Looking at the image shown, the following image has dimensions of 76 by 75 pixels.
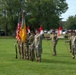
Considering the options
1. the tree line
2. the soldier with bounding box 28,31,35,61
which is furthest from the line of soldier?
the tree line

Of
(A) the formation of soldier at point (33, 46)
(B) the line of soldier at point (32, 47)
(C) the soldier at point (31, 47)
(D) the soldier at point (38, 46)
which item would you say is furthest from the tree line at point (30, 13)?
(D) the soldier at point (38, 46)

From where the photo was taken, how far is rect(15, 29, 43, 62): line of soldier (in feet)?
64.8

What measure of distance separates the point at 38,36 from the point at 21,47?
272cm

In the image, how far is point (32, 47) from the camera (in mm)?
20297

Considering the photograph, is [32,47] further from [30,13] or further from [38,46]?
[30,13]

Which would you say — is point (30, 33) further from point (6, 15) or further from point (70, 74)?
point (6, 15)

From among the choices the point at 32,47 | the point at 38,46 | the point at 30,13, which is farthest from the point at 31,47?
the point at 30,13

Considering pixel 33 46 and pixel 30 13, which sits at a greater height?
pixel 30 13

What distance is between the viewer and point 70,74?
1430cm

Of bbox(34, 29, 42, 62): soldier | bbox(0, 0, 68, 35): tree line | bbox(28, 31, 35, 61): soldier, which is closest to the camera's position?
bbox(34, 29, 42, 62): soldier

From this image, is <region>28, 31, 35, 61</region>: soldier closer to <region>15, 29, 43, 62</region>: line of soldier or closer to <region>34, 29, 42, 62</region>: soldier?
<region>15, 29, 43, 62</region>: line of soldier

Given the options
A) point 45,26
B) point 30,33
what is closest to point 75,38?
point 30,33

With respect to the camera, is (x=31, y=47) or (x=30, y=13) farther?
(x=30, y=13)

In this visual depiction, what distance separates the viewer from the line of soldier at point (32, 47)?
19.8 m
